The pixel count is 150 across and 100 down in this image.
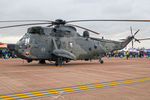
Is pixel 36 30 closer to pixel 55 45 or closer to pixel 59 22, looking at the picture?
pixel 55 45

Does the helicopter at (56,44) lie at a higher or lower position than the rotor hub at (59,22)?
lower

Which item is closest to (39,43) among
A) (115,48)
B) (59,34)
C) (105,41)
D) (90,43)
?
(59,34)

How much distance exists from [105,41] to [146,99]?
17.8 m

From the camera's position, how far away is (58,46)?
1791 centimetres

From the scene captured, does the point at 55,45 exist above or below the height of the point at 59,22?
below

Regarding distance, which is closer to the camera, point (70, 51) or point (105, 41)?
point (70, 51)

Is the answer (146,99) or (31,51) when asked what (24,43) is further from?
(146,99)

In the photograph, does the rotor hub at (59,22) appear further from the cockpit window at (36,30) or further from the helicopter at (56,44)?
the cockpit window at (36,30)

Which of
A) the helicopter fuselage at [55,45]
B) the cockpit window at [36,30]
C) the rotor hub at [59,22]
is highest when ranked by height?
the rotor hub at [59,22]

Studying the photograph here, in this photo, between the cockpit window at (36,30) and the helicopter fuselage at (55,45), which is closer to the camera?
the helicopter fuselage at (55,45)

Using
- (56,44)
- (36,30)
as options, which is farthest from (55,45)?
(36,30)

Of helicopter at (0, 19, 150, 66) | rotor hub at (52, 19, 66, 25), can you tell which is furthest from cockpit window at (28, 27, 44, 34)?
rotor hub at (52, 19, 66, 25)

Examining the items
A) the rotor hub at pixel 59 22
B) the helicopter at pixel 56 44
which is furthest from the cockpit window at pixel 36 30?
the rotor hub at pixel 59 22

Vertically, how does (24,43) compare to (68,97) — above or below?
above
